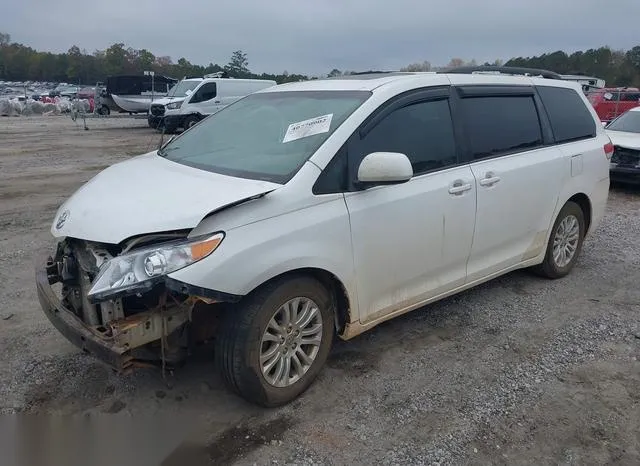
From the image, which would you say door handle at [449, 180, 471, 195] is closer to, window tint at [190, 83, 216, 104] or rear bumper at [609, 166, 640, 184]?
rear bumper at [609, 166, 640, 184]

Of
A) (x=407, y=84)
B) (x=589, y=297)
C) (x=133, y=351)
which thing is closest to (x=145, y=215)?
(x=133, y=351)

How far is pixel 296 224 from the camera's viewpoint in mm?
3031

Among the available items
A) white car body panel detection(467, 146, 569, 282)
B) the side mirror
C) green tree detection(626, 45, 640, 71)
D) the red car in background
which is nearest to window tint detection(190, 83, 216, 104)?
the red car in background

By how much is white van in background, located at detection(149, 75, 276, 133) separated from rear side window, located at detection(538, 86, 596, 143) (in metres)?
16.6

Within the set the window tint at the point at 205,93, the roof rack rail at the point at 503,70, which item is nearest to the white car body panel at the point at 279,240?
the roof rack rail at the point at 503,70

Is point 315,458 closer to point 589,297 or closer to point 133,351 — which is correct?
point 133,351

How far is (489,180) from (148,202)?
8.11 ft

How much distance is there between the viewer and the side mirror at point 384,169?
320cm

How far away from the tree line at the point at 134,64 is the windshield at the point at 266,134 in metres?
53.3

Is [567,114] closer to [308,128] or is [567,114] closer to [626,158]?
[308,128]

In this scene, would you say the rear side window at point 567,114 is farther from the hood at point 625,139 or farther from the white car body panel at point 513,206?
the hood at point 625,139

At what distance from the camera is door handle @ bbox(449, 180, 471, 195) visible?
3.85m

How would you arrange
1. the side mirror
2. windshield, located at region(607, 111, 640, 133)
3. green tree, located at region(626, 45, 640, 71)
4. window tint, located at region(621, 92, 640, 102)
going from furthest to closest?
green tree, located at region(626, 45, 640, 71)
window tint, located at region(621, 92, 640, 102)
windshield, located at region(607, 111, 640, 133)
the side mirror

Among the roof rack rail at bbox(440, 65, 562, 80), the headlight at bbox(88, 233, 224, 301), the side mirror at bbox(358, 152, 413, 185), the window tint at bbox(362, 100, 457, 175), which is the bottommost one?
the headlight at bbox(88, 233, 224, 301)
